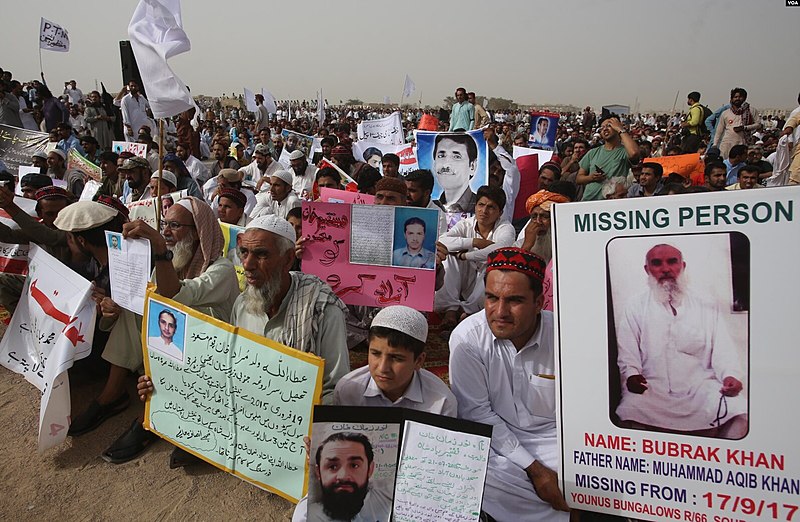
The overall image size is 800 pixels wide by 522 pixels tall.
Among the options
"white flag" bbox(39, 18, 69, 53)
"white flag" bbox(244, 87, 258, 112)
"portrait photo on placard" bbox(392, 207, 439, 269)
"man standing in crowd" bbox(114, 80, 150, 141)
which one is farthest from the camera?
"white flag" bbox(244, 87, 258, 112)

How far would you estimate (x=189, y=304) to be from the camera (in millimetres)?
3137

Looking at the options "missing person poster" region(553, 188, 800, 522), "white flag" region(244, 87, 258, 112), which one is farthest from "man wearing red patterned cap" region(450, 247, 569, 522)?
"white flag" region(244, 87, 258, 112)

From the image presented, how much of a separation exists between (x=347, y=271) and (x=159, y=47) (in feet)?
6.96

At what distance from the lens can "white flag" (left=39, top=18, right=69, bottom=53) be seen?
14.1 metres

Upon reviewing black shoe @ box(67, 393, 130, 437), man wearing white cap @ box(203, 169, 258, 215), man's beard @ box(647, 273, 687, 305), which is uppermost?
man wearing white cap @ box(203, 169, 258, 215)

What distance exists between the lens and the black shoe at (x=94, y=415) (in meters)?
3.42

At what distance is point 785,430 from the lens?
167 cm

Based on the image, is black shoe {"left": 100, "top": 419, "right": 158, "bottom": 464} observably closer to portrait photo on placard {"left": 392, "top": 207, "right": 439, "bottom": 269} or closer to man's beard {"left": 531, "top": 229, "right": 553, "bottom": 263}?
portrait photo on placard {"left": 392, "top": 207, "right": 439, "bottom": 269}

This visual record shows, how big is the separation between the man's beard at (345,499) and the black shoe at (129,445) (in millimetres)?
1918

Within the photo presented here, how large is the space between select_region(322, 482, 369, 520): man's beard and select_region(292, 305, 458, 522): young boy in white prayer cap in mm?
300

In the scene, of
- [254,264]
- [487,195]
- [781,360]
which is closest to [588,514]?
[781,360]

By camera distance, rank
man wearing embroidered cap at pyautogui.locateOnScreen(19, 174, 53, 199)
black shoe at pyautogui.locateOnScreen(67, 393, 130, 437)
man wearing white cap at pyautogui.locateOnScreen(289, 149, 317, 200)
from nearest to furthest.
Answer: black shoe at pyautogui.locateOnScreen(67, 393, 130, 437) < man wearing embroidered cap at pyautogui.locateOnScreen(19, 174, 53, 199) < man wearing white cap at pyautogui.locateOnScreen(289, 149, 317, 200)

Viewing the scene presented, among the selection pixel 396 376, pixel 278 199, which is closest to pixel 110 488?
pixel 396 376

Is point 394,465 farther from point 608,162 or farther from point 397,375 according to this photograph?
point 608,162
